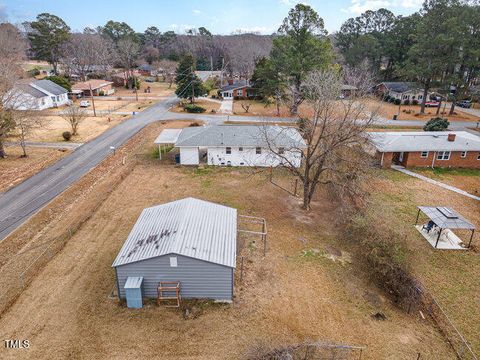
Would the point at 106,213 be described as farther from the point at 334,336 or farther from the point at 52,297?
the point at 334,336

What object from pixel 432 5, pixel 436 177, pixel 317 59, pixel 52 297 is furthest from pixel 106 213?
pixel 432 5

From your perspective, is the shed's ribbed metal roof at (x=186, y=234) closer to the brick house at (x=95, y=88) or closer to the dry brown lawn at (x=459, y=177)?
the dry brown lawn at (x=459, y=177)

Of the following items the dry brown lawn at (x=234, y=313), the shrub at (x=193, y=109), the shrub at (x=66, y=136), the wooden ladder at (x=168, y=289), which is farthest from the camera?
the shrub at (x=193, y=109)

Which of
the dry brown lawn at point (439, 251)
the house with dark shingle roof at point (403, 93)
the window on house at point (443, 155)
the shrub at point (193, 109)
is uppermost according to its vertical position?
the house with dark shingle roof at point (403, 93)

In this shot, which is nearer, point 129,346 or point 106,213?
point 129,346

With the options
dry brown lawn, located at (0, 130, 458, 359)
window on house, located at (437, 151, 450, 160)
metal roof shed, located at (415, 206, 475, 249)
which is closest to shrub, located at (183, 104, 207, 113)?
window on house, located at (437, 151, 450, 160)

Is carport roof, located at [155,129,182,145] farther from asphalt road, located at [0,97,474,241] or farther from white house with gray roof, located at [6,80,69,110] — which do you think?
white house with gray roof, located at [6,80,69,110]

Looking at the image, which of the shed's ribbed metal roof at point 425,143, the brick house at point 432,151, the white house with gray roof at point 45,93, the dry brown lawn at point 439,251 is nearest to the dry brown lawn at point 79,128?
the white house with gray roof at point 45,93
